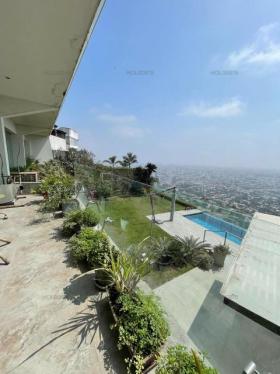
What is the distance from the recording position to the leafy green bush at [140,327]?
1517 mm

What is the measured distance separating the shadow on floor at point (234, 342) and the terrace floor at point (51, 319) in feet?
3.19

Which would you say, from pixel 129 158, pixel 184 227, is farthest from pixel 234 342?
pixel 129 158

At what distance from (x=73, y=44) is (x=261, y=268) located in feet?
13.4

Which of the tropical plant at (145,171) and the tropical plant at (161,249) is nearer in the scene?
the tropical plant at (161,249)

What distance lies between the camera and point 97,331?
1.82 m

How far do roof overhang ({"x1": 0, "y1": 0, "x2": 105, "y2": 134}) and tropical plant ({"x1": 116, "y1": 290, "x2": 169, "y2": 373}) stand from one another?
325 cm

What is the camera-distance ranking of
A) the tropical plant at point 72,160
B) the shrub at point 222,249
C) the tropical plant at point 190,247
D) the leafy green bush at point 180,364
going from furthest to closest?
the tropical plant at point 72,160 → the tropical plant at point 190,247 → the shrub at point 222,249 → the leafy green bush at point 180,364

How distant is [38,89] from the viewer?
5.10 meters

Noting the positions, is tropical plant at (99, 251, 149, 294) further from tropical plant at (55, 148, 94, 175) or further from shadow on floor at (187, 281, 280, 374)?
tropical plant at (55, 148, 94, 175)

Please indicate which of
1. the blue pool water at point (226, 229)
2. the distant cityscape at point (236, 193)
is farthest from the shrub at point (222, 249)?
the distant cityscape at point (236, 193)

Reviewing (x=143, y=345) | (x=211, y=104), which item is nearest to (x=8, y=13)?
(x=143, y=345)

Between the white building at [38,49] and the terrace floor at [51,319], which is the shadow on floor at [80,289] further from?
the white building at [38,49]

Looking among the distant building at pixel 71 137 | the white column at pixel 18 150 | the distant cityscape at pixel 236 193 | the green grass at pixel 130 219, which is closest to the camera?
the green grass at pixel 130 219

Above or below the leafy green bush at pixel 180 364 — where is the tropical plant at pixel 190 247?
below
